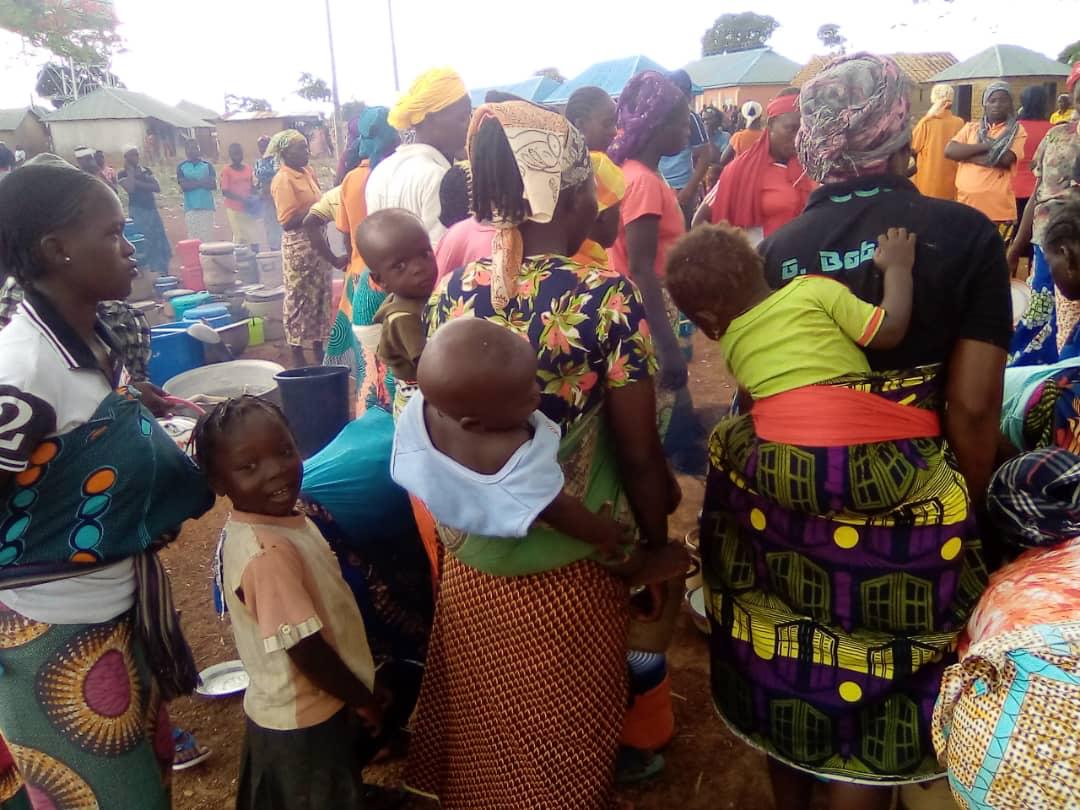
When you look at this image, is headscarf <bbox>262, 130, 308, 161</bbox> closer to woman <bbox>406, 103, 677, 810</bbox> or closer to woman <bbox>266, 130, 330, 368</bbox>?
woman <bbox>266, 130, 330, 368</bbox>

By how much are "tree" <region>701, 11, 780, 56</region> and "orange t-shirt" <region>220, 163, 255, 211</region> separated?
153 feet

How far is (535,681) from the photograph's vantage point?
71.0 inches

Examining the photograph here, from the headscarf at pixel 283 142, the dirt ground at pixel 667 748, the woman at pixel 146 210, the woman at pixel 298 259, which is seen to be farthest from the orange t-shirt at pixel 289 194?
the woman at pixel 146 210

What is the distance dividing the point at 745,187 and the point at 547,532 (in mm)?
3211

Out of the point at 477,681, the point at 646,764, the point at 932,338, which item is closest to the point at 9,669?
the point at 477,681

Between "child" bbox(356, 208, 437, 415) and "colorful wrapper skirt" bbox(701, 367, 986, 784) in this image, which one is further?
"child" bbox(356, 208, 437, 415)

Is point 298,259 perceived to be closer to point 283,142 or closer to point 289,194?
point 289,194

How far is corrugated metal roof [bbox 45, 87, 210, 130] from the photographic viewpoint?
20047 mm

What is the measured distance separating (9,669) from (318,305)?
197 inches

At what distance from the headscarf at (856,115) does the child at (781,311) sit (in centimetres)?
20

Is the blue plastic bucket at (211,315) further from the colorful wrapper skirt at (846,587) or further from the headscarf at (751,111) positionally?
the colorful wrapper skirt at (846,587)

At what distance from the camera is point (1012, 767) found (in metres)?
1.22

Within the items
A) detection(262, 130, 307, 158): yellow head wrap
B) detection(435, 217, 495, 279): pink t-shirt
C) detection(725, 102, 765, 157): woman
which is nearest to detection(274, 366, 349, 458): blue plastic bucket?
detection(435, 217, 495, 279): pink t-shirt

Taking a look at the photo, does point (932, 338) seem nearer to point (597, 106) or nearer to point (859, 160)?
point (859, 160)
